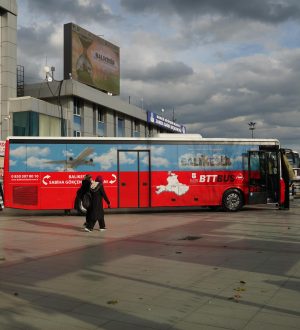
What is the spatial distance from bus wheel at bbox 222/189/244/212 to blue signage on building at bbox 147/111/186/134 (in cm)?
3813

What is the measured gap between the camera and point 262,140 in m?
19.8

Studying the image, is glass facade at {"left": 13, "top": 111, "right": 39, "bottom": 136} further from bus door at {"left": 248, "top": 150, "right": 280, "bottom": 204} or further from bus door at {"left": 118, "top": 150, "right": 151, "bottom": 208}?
bus door at {"left": 248, "top": 150, "right": 280, "bottom": 204}

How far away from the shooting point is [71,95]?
40094mm

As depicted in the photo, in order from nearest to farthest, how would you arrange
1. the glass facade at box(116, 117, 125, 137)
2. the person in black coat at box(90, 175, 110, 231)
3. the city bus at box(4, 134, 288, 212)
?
the person in black coat at box(90, 175, 110, 231)
the city bus at box(4, 134, 288, 212)
the glass facade at box(116, 117, 125, 137)

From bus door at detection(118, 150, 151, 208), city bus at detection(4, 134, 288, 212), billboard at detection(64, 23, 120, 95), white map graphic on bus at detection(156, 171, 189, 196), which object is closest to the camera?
city bus at detection(4, 134, 288, 212)

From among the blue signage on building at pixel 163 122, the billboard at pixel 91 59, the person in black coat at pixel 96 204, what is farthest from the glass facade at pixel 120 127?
the person in black coat at pixel 96 204

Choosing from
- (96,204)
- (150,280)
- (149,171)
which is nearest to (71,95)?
(149,171)

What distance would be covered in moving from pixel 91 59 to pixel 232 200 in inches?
1114

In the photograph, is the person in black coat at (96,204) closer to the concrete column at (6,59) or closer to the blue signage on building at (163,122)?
the concrete column at (6,59)

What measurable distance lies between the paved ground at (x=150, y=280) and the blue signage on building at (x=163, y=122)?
4541 cm

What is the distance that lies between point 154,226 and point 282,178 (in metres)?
7.72

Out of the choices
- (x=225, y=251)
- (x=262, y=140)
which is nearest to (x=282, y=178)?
(x=262, y=140)

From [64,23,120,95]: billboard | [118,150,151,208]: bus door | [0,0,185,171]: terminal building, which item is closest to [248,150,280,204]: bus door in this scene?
[118,150,151,208]: bus door

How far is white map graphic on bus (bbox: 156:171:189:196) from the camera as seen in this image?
62.8 ft
